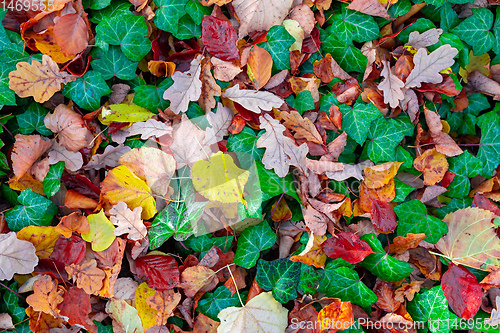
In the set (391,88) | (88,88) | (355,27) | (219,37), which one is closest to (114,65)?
(88,88)

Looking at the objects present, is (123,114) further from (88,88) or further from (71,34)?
(71,34)

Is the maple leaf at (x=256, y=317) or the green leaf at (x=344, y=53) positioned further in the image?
the green leaf at (x=344, y=53)

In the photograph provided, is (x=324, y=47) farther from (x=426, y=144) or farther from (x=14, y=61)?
(x=14, y=61)

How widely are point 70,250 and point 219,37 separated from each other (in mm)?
891

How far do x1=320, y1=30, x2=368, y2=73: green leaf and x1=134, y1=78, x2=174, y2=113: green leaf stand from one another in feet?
1.96

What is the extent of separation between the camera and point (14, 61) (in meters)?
1.20

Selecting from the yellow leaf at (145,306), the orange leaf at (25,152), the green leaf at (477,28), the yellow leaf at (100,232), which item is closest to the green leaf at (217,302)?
the yellow leaf at (145,306)

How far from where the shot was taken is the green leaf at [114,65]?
1.23 m

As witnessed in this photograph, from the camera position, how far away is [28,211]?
1.16m

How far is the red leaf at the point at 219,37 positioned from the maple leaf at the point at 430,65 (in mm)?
651

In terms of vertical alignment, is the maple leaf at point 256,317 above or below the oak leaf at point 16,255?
below

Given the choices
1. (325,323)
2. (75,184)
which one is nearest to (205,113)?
(75,184)

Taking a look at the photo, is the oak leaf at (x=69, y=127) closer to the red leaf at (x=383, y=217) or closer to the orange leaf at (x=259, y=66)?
the orange leaf at (x=259, y=66)

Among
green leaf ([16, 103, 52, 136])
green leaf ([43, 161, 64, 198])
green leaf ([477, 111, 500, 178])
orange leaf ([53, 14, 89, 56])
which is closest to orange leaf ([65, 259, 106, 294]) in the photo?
green leaf ([43, 161, 64, 198])
